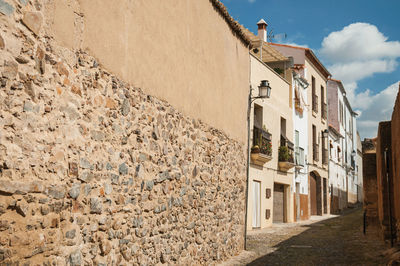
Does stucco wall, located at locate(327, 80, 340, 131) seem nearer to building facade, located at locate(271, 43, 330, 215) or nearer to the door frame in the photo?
building facade, located at locate(271, 43, 330, 215)

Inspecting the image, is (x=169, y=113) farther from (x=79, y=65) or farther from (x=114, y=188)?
(x=79, y=65)

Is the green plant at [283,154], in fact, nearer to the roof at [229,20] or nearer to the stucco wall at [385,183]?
the stucco wall at [385,183]

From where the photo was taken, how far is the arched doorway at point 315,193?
23406mm

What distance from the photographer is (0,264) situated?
3.13m

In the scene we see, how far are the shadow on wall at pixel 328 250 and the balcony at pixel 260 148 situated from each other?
2900mm

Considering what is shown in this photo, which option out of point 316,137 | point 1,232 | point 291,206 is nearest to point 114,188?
point 1,232

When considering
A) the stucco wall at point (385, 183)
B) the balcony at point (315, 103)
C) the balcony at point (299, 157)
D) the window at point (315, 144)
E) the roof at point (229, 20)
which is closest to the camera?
the roof at point (229, 20)

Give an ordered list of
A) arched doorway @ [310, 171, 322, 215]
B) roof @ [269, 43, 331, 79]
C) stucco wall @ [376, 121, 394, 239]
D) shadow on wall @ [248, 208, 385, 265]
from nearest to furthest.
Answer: shadow on wall @ [248, 208, 385, 265] → stucco wall @ [376, 121, 394, 239] → roof @ [269, 43, 331, 79] → arched doorway @ [310, 171, 322, 215]

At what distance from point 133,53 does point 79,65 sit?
3.90 feet

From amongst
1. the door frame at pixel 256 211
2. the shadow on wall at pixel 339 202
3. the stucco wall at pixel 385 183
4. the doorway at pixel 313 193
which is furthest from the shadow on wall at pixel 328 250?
the shadow on wall at pixel 339 202

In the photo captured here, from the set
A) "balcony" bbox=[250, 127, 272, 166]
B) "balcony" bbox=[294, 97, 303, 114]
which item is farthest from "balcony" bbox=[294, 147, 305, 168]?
"balcony" bbox=[250, 127, 272, 166]

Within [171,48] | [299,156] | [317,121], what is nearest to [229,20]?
[171,48]

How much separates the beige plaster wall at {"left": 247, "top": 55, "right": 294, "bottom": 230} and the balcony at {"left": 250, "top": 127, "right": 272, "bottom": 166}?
0.88 feet

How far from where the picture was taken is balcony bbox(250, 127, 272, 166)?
1487 centimetres
